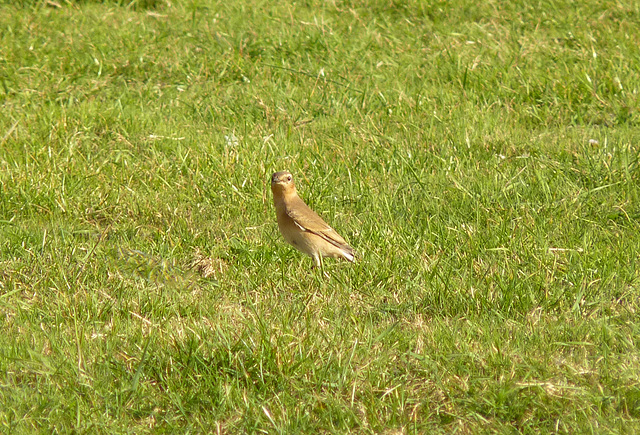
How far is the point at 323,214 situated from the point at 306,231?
83 centimetres

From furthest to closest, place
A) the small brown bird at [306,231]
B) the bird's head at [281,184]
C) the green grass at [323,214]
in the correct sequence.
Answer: the bird's head at [281,184]
the small brown bird at [306,231]
the green grass at [323,214]

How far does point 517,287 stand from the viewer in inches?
184

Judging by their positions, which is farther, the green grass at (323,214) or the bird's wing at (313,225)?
the bird's wing at (313,225)

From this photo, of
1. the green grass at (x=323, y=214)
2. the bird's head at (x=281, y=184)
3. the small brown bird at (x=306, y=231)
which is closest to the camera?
the green grass at (x=323, y=214)

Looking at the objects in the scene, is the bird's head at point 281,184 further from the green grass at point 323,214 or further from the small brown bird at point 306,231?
the green grass at point 323,214

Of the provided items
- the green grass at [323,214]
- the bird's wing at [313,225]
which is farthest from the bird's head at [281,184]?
the green grass at [323,214]

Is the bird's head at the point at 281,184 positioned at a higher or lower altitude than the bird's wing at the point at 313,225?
higher

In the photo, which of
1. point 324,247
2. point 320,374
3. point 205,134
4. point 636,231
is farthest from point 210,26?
point 320,374

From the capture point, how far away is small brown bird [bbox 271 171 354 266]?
5262 millimetres

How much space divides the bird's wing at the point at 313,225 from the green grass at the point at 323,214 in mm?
164

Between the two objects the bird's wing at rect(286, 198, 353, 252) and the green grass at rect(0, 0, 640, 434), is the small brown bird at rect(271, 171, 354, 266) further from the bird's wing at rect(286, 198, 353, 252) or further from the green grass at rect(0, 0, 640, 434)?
the green grass at rect(0, 0, 640, 434)

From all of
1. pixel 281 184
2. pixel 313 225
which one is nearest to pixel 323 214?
pixel 281 184

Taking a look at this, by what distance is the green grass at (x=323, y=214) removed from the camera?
3.89 meters

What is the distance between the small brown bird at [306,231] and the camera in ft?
17.3
